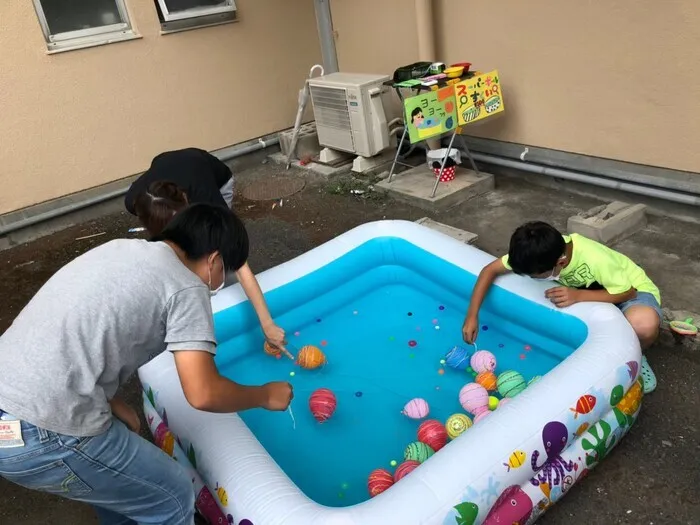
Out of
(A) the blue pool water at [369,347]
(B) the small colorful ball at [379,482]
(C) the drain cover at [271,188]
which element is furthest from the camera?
(C) the drain cover at [271,188]

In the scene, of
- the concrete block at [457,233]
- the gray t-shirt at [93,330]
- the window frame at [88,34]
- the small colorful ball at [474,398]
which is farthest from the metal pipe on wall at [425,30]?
the gray t-shirt at [93,330]

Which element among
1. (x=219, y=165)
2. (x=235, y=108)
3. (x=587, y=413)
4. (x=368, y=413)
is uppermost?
(x=219, y=165)

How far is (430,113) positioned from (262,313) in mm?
2424

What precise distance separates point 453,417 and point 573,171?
2.84 meters

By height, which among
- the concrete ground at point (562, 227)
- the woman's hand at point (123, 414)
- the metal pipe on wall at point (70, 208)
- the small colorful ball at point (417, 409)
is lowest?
the concrete ground at point (562, 227)

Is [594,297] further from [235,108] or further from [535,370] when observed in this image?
[235,108]

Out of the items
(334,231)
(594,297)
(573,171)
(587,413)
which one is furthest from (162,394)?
(573,171)

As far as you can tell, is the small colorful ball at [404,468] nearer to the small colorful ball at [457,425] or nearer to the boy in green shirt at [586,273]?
the small colorful ball at [457,425]

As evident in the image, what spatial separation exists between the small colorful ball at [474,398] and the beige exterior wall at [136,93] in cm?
450

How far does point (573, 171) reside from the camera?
453 cm

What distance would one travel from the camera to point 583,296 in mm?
2625

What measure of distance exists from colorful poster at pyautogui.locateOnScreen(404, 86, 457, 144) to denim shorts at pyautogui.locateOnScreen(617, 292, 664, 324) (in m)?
2.29

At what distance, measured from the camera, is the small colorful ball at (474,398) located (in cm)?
255

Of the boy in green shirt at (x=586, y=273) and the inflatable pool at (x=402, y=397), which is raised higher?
the boy in green shirt at (x=586, y=273)
